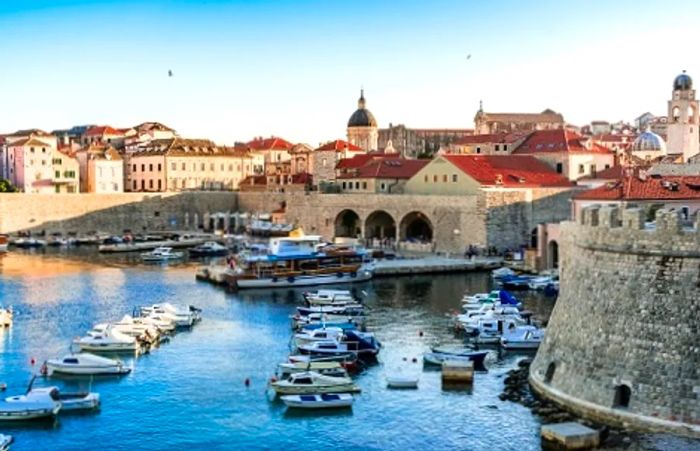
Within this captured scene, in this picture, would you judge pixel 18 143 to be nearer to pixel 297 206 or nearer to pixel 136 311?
pixel 297 206

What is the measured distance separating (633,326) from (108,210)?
56568mm

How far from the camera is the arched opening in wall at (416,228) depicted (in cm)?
5562

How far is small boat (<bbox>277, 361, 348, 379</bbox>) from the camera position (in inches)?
930

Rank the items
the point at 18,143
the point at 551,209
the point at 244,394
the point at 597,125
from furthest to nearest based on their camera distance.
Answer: the point at 597,125 → the point at 18,143 → the point at 551,209 → the point at 244,394

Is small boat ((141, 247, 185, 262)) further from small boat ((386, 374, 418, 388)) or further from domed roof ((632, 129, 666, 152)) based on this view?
small boat ((386, 374, 418, 388))

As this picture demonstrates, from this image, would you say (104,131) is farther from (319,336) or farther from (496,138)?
(319,336)

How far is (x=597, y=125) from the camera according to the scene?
142 meters

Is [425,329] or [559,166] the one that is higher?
[559,166]

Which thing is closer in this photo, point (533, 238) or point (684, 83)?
point (533, 238)

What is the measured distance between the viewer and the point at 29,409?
2027cm

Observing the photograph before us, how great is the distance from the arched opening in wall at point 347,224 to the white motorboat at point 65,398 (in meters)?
38.8

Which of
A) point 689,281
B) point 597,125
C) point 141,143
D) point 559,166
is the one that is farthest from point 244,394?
point 597,125

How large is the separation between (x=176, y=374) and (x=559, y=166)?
37915 millimetres

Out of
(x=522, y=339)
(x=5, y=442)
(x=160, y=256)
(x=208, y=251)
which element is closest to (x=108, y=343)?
(x=5, y=442)
